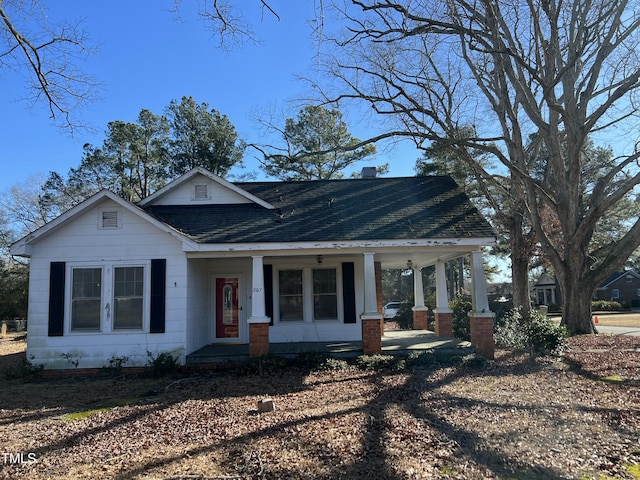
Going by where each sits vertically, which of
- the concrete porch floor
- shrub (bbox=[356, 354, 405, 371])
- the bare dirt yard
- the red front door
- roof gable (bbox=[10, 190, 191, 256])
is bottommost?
the bare dirt yard

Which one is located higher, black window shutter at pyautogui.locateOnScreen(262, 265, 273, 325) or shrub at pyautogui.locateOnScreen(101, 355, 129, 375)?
black window shutter at pyautogui.locateOnScreen(262, 265, 273, 325)

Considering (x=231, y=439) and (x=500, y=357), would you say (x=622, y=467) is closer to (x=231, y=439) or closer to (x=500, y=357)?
(x=231, y=439)

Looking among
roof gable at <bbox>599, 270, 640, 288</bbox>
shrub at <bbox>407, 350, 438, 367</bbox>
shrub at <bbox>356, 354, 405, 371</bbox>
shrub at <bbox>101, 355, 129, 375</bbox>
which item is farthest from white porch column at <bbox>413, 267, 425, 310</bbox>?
roof gable at <bbox>599, 270, 640, 288</bbox>

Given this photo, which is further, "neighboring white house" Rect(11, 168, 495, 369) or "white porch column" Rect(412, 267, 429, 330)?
"white porch column" Rect(412, 267, 429, 330)

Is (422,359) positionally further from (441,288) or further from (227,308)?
(227,308)

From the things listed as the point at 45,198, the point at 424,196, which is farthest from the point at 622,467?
the point at 45,198

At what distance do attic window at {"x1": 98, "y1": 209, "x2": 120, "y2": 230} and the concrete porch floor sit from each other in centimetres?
367

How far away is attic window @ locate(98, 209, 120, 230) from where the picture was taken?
1109cm

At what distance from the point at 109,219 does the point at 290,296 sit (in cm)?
533

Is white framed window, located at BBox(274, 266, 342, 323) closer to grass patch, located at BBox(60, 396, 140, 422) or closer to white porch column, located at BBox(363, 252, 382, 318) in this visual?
white porch column, located at BBox(363, 252, 382, 318)

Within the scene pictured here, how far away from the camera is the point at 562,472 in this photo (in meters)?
4.43

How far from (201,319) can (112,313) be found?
237 centimetres

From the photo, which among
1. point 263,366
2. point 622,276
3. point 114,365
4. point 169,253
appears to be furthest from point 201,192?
point 622,276

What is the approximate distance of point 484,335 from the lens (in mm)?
11117
